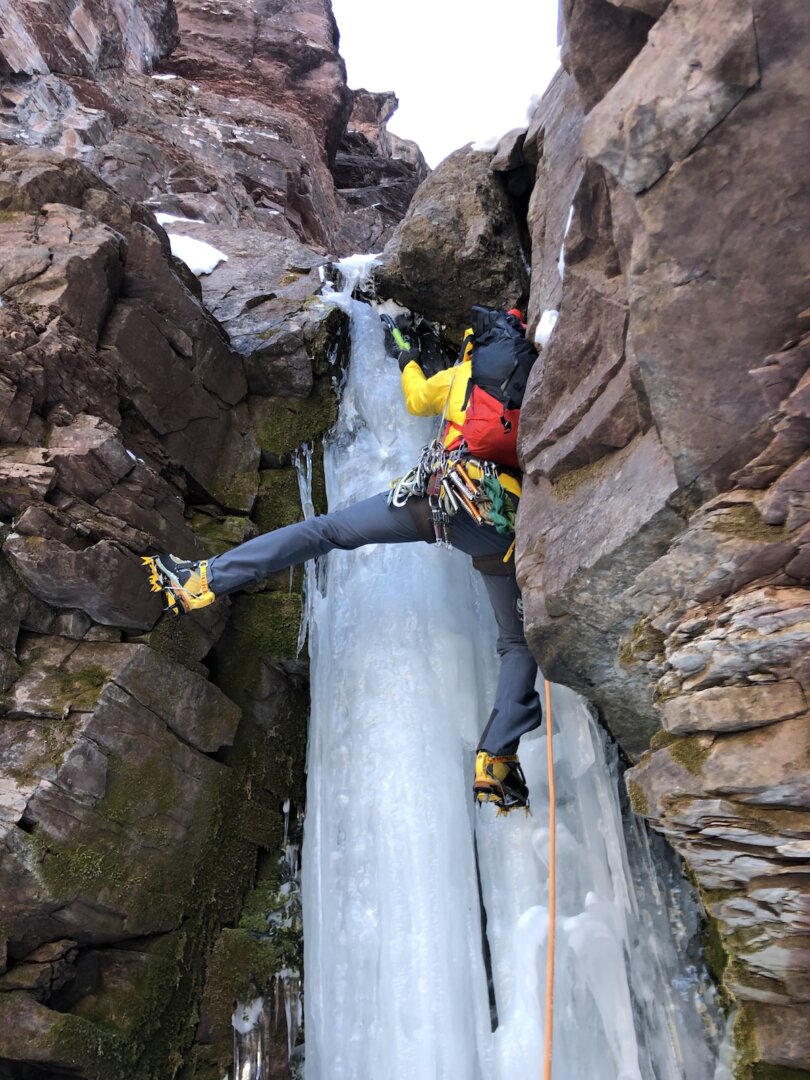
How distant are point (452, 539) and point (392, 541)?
1.16ft

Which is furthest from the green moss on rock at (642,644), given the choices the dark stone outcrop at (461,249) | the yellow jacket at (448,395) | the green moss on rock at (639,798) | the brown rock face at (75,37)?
the brown rock face at (75,37)

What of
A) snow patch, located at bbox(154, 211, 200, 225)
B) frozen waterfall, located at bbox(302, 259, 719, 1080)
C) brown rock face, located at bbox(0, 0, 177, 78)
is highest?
brown rock face, located at bbox(0, 0, 177, 78)

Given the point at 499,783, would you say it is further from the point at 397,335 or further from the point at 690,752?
the point at 397,335

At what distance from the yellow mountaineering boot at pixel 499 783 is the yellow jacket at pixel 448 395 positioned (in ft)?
4.33

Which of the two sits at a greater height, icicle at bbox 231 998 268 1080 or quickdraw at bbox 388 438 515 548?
quickdraw at bbox 388 438 515 548

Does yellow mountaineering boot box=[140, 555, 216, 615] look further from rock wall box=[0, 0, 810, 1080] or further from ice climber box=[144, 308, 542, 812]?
rock wall box=[0, 0, 810, 1080]

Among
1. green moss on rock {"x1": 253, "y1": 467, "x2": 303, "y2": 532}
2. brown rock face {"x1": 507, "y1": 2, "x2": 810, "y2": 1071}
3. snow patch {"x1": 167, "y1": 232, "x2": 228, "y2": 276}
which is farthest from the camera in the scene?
snow patch {"x1": 167, "y1": 232, "x2": 228, "y2": 276}

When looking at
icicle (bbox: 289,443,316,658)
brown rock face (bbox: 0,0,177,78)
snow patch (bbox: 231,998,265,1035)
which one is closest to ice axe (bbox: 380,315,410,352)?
icicle (bbox: 289,443,316,658)

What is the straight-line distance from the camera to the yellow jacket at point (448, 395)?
4086 millimetres

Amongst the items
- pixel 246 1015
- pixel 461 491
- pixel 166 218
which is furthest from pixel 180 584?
pixel 166 218

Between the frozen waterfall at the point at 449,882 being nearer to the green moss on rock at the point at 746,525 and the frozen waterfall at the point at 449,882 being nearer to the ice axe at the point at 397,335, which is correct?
the ice axe at the point at 397,335

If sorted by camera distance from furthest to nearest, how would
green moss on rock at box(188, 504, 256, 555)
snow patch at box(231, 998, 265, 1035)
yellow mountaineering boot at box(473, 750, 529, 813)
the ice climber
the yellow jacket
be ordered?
green moss on rock at box(188, 504, 256, 555), the yellow jacket, snow patch at box(231, 998, 265, 1035), the ice climber, yellow mountaineering boot at box(473, 750, 529, 813)

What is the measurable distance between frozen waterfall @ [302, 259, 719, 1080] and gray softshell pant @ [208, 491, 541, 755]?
391 mm

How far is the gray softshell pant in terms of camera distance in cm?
393
